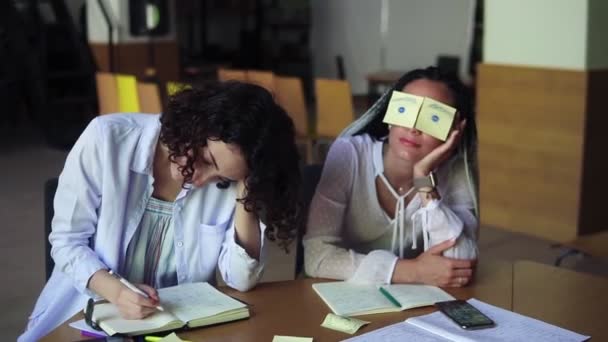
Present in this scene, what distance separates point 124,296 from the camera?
5.45 feet

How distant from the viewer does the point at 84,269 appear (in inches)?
70.2

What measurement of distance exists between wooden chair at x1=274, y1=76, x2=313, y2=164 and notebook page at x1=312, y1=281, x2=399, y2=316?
12.3ft

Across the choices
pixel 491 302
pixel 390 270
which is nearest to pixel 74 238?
pixel 390 270

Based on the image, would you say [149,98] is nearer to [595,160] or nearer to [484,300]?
[595,160]

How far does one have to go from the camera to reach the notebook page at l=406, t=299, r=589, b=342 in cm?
163

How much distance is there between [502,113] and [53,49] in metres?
5.40

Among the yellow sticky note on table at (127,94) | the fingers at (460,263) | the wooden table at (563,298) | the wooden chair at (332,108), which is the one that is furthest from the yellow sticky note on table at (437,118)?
the yellow sticky note on table at (127,94)

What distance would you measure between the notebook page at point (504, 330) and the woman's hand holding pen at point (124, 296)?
56 cm

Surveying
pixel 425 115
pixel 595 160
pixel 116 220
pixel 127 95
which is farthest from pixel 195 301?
pixel 127 95

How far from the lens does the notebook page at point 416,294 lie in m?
1.82

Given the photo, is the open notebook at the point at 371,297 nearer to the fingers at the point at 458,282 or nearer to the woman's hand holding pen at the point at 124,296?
the fingers at the point at 458,282

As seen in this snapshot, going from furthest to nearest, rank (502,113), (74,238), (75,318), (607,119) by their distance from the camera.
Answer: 1. (502,113)
2. (607,119)
3. (74,238)
4. (75,318)

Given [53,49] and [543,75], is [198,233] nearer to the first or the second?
[543,75]

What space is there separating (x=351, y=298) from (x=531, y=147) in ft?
10.6
